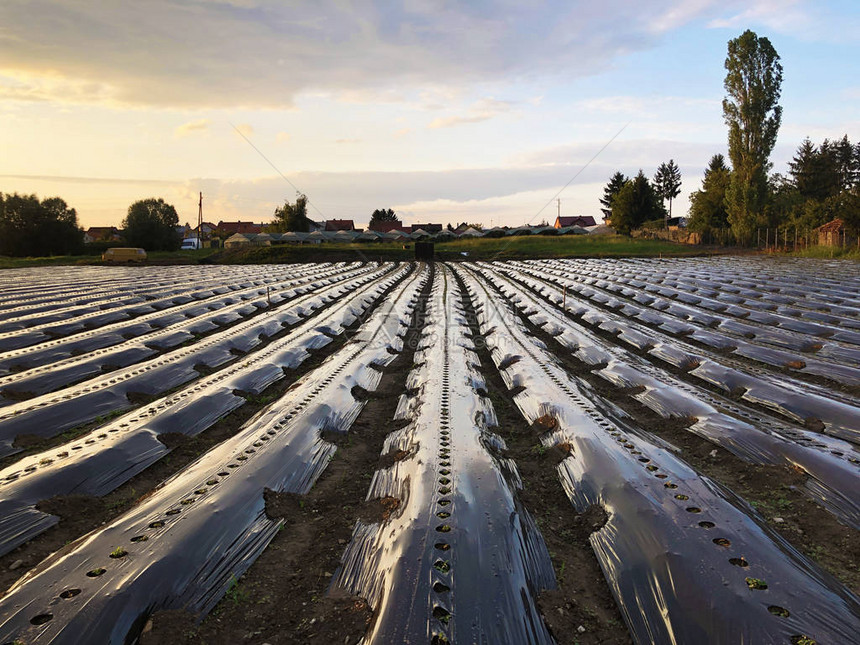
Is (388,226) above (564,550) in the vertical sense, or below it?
above

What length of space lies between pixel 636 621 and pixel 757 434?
9.22 feet

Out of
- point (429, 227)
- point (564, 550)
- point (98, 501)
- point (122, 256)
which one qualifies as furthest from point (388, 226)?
point (564, 550)

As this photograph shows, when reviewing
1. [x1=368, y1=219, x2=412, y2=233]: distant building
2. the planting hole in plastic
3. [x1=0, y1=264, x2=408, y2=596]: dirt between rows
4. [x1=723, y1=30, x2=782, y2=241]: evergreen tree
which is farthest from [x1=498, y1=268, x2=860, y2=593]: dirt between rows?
[x1=368, y1=219, x2=412, y2=233]: distant building

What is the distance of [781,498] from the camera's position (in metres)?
3.70

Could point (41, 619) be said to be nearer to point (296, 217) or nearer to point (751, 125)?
point (751, 125)

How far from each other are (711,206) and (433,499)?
53401 mm

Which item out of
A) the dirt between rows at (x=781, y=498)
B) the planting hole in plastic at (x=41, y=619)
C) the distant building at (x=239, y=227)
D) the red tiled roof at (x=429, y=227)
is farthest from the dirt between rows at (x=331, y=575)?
the distant building at (x=239, y=227)

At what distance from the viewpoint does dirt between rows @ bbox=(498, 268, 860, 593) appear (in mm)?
3053

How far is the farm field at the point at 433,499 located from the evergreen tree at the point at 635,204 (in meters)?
52.4

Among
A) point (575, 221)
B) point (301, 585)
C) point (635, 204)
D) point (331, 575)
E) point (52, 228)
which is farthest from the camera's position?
point (575, 221)

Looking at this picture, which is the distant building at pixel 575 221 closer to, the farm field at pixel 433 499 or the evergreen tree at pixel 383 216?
the evergreen tree at pixel 383 216

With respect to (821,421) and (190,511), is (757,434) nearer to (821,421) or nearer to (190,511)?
(821,421)

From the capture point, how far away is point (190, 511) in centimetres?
307

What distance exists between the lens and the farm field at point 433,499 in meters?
2.30
